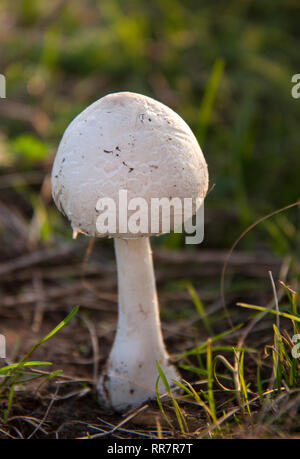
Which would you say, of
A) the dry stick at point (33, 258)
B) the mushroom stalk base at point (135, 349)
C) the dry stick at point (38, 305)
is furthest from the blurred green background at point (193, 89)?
the mushroom stalk base at point (135, 349)

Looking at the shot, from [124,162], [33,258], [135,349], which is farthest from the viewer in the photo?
[33,258]

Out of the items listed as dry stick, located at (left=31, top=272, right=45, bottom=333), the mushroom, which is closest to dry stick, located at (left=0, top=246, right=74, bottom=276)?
dry stick, located at (left=31, top=272, right=45, bottom=333)

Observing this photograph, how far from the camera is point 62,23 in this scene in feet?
16.3

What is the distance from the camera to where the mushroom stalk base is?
6.36 ft

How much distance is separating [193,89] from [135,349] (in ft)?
8.91

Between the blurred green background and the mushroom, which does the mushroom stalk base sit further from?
Answer: the blurred green background

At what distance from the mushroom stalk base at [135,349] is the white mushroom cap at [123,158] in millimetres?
413

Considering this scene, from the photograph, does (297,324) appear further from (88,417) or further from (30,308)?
(30,308)

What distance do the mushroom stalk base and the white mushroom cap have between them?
413 mm

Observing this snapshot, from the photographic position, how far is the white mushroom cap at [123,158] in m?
1.53

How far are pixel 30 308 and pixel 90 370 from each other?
68 centimetres

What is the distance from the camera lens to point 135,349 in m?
1.99

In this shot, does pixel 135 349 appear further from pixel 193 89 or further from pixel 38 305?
pixel 193 89

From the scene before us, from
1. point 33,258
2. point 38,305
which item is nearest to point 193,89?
point 33,258
